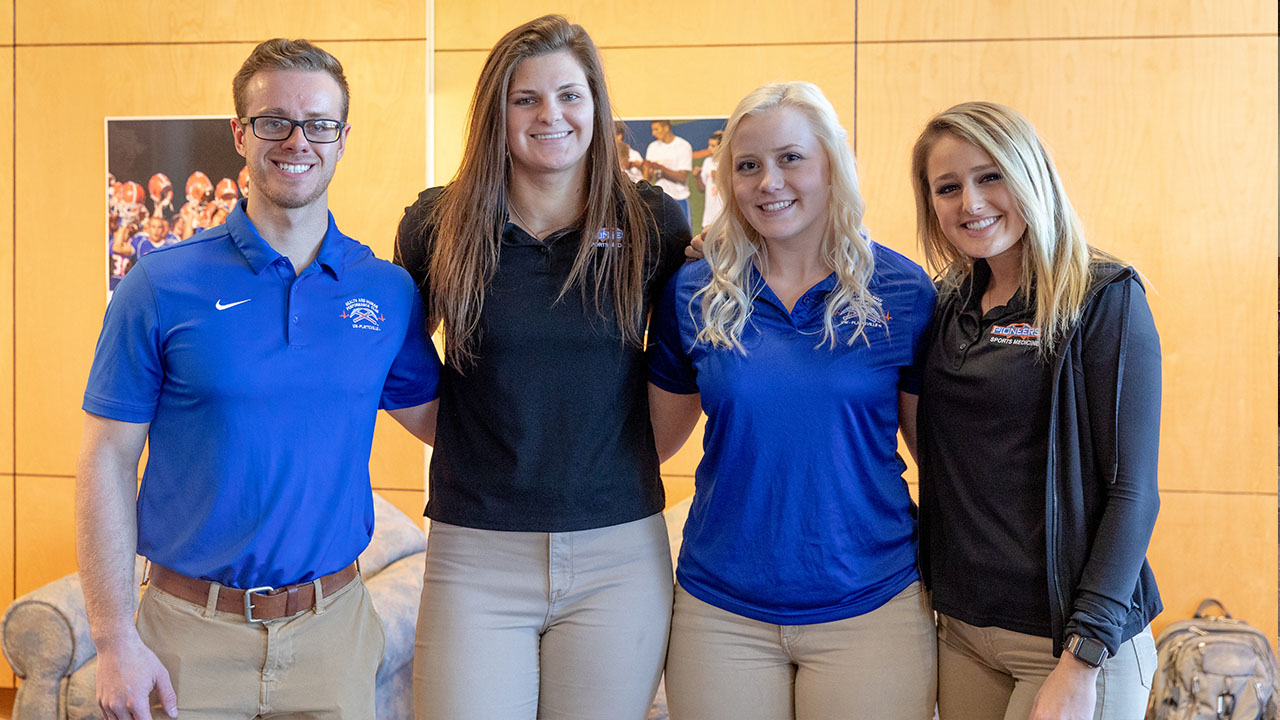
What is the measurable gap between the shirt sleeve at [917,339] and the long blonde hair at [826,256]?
10 cm

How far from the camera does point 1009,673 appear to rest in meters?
1.85

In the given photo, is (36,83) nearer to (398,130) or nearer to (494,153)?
(398,130)

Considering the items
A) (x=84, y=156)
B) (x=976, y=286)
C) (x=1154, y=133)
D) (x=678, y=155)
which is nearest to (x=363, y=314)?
(x=976, y=286)

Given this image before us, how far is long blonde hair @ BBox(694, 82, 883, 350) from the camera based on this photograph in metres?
1.97

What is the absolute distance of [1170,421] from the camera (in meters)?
4.12

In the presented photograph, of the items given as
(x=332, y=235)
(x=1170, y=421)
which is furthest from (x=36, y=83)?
(x=1170, y=421)

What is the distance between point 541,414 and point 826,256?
2.29 ft

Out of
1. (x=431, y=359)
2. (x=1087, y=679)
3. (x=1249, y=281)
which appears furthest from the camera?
(x=1249, y=281)

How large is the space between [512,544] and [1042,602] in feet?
3.37

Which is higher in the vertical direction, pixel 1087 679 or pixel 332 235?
pixel 332 235

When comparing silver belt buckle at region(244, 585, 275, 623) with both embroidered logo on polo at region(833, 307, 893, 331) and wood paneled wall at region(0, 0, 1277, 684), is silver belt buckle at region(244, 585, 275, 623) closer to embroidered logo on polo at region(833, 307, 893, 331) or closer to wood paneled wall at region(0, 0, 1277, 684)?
embroidered logo on polo at region(833, 307, 893, 331)

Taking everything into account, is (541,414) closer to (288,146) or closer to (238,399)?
(238,399)

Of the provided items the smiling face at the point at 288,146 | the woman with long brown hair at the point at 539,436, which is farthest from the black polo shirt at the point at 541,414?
the smiling face at the point at 288,146

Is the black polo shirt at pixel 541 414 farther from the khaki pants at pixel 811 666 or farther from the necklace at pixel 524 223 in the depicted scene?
the khaki pants at pixel 811 666
